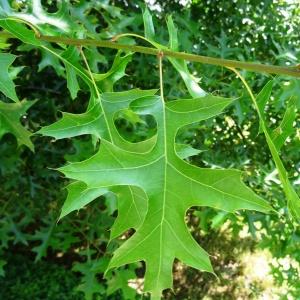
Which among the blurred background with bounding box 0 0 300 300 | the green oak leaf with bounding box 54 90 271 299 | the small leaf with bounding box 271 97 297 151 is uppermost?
the small leaf with bounding box 271 97 297 151

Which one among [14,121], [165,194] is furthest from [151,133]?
[165,194]

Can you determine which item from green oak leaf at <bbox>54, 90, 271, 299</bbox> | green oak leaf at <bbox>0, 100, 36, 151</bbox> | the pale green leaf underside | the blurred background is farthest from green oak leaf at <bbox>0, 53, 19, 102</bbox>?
the blurred background

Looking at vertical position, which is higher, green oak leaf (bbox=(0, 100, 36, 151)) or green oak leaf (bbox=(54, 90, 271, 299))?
green oak leaf (bbox=(54, 90, 271, 299))

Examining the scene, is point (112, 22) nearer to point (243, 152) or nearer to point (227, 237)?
point (243, 152)

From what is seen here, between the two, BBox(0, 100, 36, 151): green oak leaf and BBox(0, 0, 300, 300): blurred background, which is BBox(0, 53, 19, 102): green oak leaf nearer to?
BBox(0, 100, 36, 151): green oak leaf

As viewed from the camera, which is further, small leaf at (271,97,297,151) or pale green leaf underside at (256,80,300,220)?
small leaf at (271,97,297,151)
